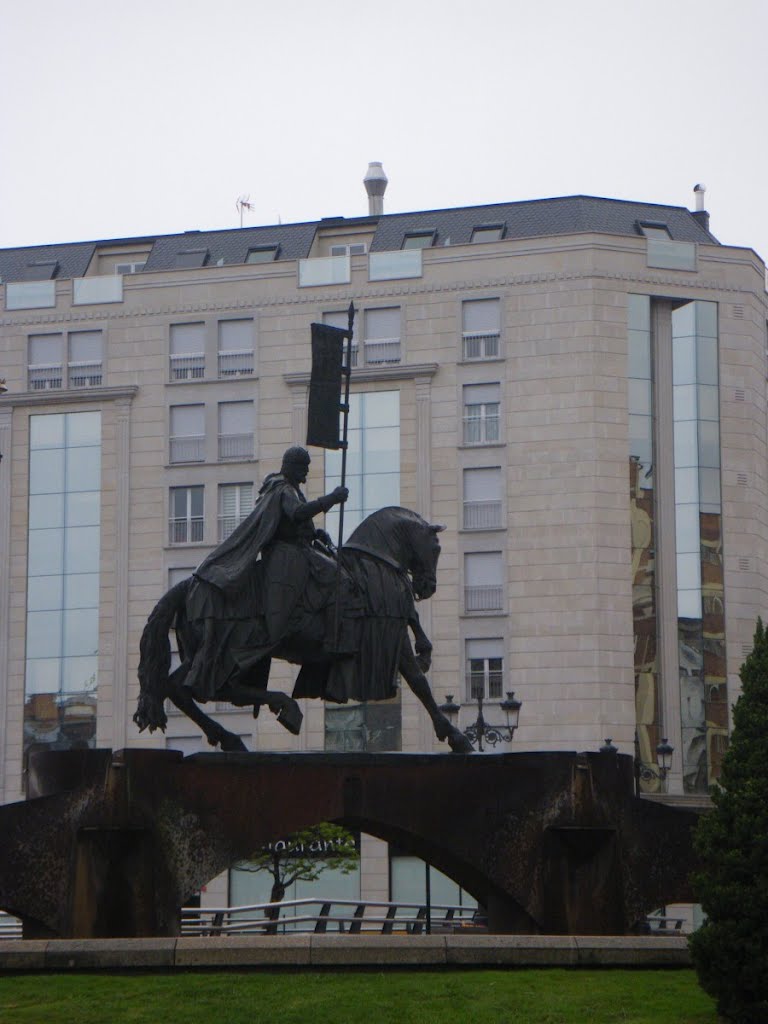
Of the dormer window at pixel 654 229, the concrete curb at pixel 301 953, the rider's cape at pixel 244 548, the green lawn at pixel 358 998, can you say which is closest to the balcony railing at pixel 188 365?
the dormer window at pixel 654 229

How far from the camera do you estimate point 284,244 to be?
2901 inches

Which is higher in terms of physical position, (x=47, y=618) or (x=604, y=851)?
(x=47, y=618)

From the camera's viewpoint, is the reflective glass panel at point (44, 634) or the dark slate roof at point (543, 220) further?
the dark slate roof at point (543, 220)

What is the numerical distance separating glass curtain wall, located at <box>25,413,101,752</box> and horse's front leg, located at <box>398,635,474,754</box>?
43.4 m

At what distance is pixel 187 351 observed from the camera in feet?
232

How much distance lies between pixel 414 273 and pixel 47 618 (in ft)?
52.6

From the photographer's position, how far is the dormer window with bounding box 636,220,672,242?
7144 cm

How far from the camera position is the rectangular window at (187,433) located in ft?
229

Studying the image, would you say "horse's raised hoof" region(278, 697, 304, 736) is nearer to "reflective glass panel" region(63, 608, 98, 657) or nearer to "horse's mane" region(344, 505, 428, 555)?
"horse's mane" region(344, 505, 428, 555)

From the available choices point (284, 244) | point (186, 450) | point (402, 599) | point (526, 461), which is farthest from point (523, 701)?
point (402, 599)

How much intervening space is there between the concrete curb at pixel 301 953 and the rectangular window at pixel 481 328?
47.8m

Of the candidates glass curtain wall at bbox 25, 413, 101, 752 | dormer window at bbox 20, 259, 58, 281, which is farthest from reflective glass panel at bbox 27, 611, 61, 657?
dormer window at bbox 20, 259, 58, 281

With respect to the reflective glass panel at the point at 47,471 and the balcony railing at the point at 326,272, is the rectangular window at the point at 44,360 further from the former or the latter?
the balcony railing at the point at 326,272

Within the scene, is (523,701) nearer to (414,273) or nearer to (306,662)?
(414,273)
